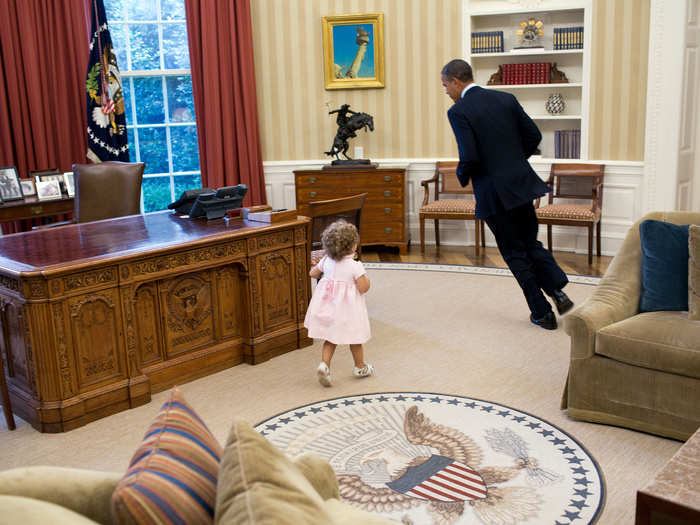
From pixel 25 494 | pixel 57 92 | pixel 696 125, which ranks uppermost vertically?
pixel 57 92

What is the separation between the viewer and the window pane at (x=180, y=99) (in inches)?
299

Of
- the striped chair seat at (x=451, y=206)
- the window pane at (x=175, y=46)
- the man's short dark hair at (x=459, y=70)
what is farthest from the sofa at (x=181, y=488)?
the window pane at (x=175, y=46)

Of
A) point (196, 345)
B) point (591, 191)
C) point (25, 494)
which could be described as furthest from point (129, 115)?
point (25, 494)

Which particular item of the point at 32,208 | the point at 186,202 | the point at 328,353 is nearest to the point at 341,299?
the point at 328,353

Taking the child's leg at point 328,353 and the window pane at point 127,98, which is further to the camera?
the window pane at point 127,98

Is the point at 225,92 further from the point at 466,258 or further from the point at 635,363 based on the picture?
the point at 635,363

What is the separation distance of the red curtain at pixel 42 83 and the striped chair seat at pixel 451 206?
3.29m

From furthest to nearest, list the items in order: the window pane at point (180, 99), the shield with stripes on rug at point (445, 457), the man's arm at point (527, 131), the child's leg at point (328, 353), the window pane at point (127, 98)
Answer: the window pane at point (180, 99), the window pane at point (127, 98), the man's arm at point (527, 131), the child's leg at point (328, 353), the shield with stripes on rug at point (445, 457)

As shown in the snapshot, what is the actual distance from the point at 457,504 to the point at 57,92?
18.3ft

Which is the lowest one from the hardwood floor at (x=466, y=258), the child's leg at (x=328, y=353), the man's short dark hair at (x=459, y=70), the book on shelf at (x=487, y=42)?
the hardwood floor at (x=466, y=258)

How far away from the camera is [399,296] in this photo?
5.74 meters

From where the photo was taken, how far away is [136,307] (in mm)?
3852

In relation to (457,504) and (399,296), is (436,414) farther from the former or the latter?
(399,296)

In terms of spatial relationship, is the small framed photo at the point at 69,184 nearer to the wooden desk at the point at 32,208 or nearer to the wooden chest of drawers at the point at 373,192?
the wooden desk at the point at 32,208
